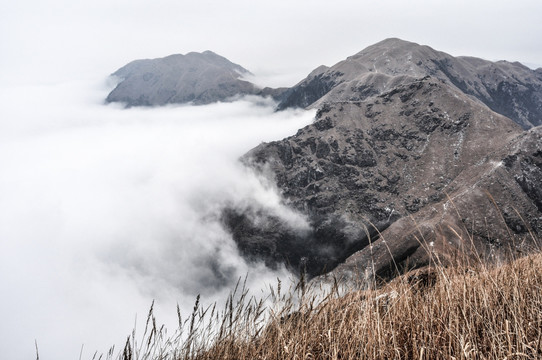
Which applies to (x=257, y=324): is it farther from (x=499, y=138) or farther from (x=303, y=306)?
(x=499, y=138)

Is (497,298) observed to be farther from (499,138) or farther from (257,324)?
(499,138)

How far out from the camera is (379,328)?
2.42 m

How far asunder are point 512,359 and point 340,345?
1.28m

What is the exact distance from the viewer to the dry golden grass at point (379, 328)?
242cm

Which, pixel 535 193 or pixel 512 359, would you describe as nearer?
pixel 512 359

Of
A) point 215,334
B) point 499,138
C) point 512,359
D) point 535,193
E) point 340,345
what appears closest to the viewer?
point 512,359

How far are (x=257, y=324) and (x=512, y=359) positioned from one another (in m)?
2.31

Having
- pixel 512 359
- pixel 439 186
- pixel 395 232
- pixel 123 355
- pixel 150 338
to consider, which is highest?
pixel 512 359

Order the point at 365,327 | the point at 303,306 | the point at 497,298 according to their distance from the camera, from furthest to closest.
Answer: the point at 303,306, the point at 497,298, the point at 365,327

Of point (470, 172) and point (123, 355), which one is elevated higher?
point (123, 355)

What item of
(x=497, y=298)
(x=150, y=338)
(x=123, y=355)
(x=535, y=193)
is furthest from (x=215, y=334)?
(x=535, y=193)

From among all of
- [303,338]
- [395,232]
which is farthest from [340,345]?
[395,232]

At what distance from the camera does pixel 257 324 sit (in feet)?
11.2

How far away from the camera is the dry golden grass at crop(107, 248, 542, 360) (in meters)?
2.42
